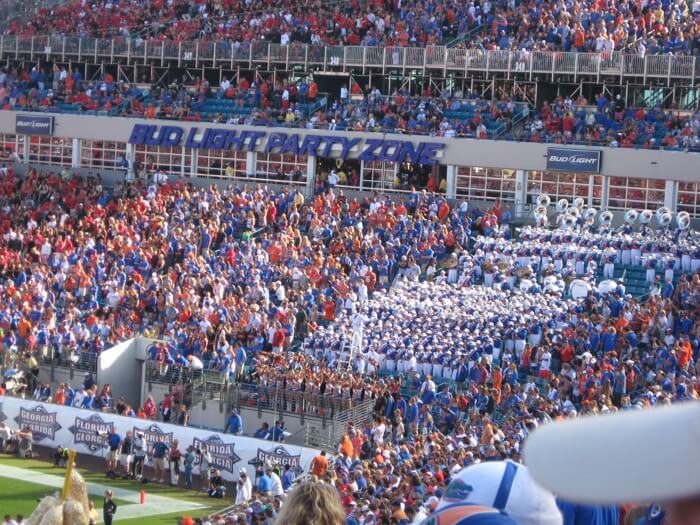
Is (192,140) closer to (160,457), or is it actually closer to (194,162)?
(194,162)

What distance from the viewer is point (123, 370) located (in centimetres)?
2828

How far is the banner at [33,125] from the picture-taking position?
4431cm

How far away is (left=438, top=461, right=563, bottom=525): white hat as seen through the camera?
93.0 inches

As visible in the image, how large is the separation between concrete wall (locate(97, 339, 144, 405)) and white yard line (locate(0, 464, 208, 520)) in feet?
12.9

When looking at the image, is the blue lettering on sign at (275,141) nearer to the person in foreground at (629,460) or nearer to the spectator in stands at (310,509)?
the spectator in stands at (310,509)

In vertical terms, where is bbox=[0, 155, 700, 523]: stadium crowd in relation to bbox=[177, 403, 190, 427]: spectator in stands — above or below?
above

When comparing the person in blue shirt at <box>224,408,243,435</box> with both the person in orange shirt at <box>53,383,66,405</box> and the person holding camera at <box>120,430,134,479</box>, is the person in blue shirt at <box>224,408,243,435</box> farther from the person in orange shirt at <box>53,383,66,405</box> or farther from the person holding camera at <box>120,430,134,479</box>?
the person in orange shirt at <box>53,383,66,405</box>

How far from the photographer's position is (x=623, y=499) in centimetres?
146

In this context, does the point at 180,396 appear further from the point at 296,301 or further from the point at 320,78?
the point at 320,78

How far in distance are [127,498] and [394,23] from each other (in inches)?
924

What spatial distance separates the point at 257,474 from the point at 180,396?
16.5 feet

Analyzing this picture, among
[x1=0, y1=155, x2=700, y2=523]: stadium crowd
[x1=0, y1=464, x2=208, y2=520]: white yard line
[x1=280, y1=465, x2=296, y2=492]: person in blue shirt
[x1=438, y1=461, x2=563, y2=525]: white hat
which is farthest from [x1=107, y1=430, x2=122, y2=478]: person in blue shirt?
[x1=438, y1=461, x2=563, y2=525]: white hat

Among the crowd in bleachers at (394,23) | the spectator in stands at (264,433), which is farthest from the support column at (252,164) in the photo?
the spectator in stands at (264,433)

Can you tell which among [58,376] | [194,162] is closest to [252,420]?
[58,376]
